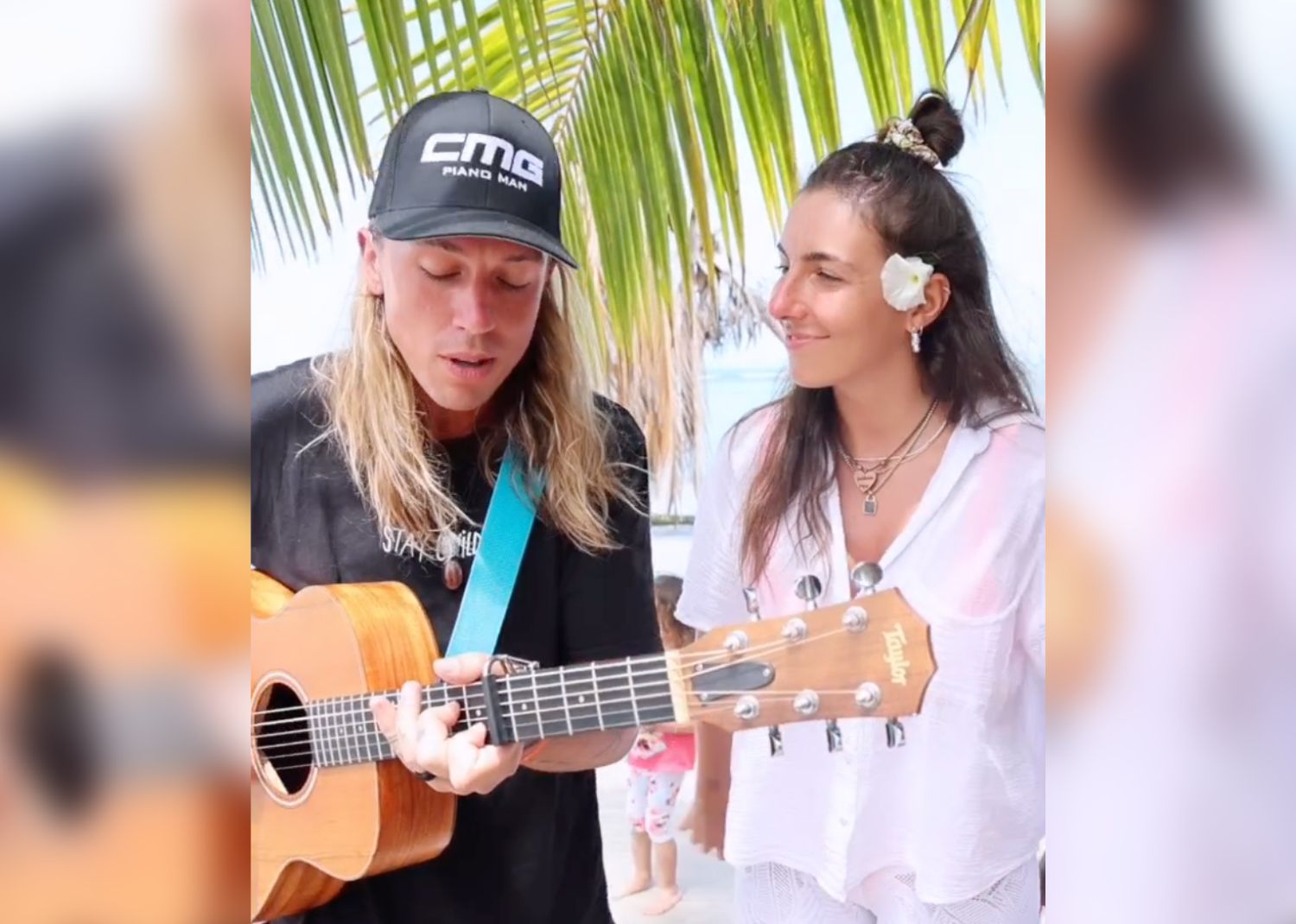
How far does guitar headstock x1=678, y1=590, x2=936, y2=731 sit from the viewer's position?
1.55 meters

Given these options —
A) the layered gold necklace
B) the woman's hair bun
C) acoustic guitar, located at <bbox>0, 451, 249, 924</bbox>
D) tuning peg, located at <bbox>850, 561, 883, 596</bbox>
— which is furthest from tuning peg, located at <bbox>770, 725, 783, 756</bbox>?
acoustic guitar, located at <bbox>0, 451, 249, 924</bbox>

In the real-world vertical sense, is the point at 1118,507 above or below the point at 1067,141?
below

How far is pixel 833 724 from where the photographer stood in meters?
1.72

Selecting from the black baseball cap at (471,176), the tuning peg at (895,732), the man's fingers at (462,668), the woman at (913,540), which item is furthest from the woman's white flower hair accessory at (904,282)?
the man's fingers at (462,668)

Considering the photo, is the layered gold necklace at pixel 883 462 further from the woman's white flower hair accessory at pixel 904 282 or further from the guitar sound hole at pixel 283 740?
the guitar sound hole at pixel 283 740

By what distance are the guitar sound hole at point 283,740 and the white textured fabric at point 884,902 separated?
2.43ft

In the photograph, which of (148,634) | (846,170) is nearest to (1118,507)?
(846,170)

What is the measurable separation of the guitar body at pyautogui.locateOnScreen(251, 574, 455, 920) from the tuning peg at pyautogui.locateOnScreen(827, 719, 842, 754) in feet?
1.95

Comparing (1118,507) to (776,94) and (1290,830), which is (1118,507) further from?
(776,94)

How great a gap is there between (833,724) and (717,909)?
14.4 inches

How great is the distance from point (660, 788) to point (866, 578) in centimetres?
46

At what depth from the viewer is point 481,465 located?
6.22 feet

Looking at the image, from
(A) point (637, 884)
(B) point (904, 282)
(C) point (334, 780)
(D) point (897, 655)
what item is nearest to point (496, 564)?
(C) point (334, 780)

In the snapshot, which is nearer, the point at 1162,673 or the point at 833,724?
the point at 833,724
